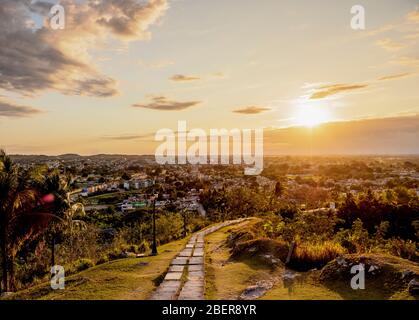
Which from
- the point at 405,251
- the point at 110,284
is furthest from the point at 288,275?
the point at 110,284

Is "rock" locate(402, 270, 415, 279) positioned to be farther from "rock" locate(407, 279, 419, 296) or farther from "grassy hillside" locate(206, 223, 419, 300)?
"rock" locate(407, 279, 419, 296)

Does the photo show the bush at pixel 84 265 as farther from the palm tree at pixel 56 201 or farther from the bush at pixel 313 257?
the bush at pixel 313 257

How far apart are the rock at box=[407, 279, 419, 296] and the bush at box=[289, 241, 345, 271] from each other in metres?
3.14

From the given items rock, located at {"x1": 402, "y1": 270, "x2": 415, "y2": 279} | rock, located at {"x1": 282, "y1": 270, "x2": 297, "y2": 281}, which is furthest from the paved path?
rock, located at {"x1": 402, "y1": 270, "x2": 415, "y2": 279}

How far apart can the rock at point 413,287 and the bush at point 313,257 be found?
123 inches

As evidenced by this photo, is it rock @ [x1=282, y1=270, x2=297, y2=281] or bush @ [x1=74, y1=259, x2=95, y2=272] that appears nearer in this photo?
rock @ [x1=282, y1=270, x2=297, y2=281]

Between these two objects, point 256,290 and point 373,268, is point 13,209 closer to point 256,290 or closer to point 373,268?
point 256,290

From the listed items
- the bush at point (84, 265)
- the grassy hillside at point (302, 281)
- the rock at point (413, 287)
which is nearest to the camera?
the rock at point (413, 287)

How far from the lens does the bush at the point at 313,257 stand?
10.1 metres

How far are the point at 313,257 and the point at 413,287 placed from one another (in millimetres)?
3646

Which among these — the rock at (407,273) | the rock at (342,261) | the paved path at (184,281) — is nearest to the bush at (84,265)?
the paved path at (184,281)

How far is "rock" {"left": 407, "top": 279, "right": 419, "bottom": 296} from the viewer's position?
673 centimetres

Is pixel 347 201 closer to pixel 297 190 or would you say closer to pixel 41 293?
pixel 41 293

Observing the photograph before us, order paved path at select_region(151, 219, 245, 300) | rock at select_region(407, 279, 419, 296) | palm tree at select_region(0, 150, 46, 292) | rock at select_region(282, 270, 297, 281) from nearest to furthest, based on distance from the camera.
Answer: rock at select_region(407, 279, 419, 296), paved path at select_region(151, 219, 245, 300), rock at select_region(282, 270, 297, 281), palm tree at select_region(0, 150, 46, 292)
